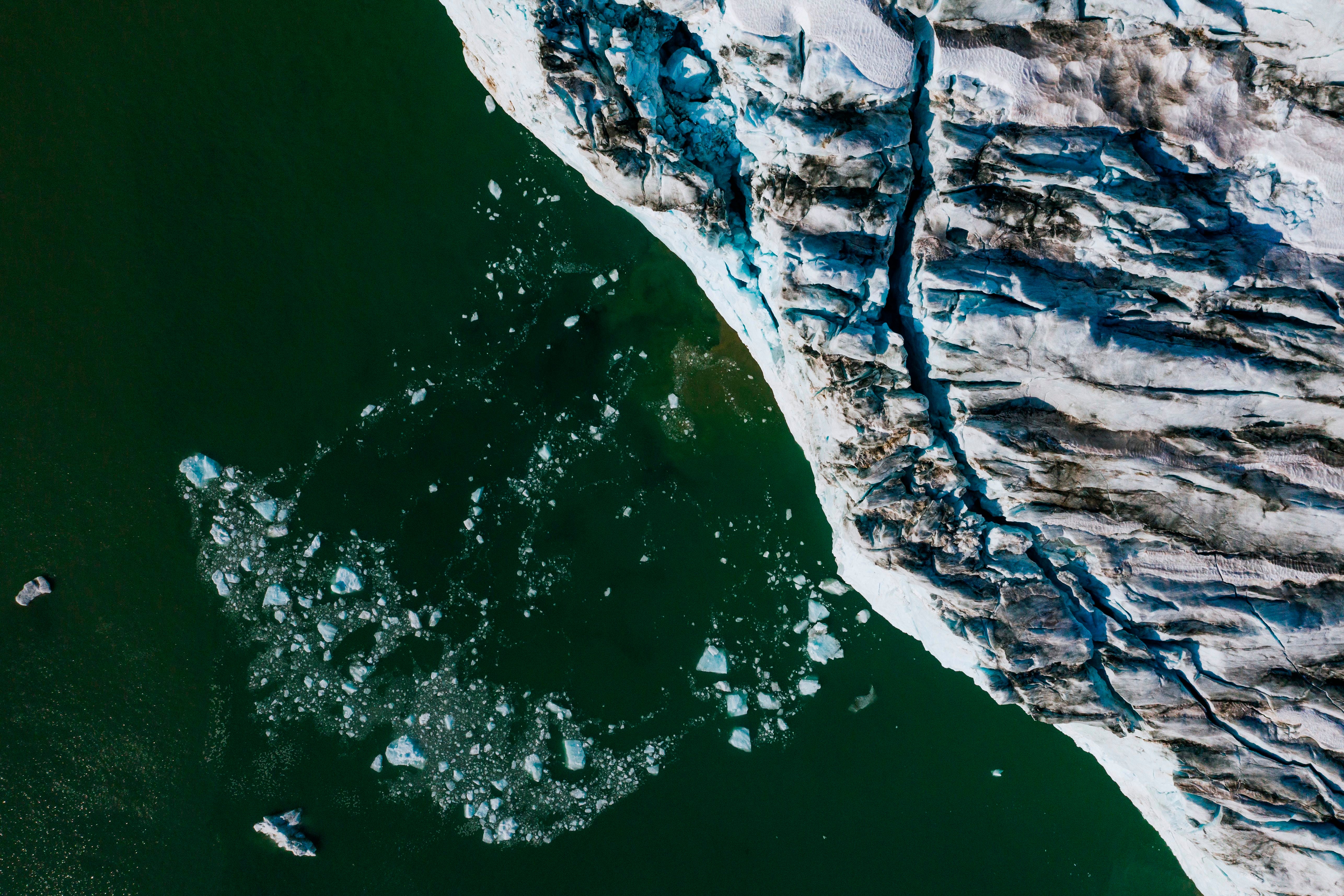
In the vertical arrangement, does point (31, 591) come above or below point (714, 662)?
above

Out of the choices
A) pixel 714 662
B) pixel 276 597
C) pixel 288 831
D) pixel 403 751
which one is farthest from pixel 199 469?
pixel 714 662

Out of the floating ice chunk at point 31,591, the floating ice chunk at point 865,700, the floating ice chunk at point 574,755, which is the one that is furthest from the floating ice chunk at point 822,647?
the floating ice chunk at point 31,591

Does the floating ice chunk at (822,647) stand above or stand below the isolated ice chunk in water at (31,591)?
below

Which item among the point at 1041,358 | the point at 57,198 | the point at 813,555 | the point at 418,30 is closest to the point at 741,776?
the point at 813,555

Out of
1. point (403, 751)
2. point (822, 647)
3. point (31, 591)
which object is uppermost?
point (31, 591)

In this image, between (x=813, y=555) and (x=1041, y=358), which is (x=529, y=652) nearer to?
(x=813, y=555)

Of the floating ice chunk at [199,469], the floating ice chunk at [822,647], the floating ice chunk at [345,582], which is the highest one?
the floating ice chunk at [199,469]

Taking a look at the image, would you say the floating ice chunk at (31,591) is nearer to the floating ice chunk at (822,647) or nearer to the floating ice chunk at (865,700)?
the floating ice chunk at (822,647)

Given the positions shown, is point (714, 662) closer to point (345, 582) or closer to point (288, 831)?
point (345, 582)
